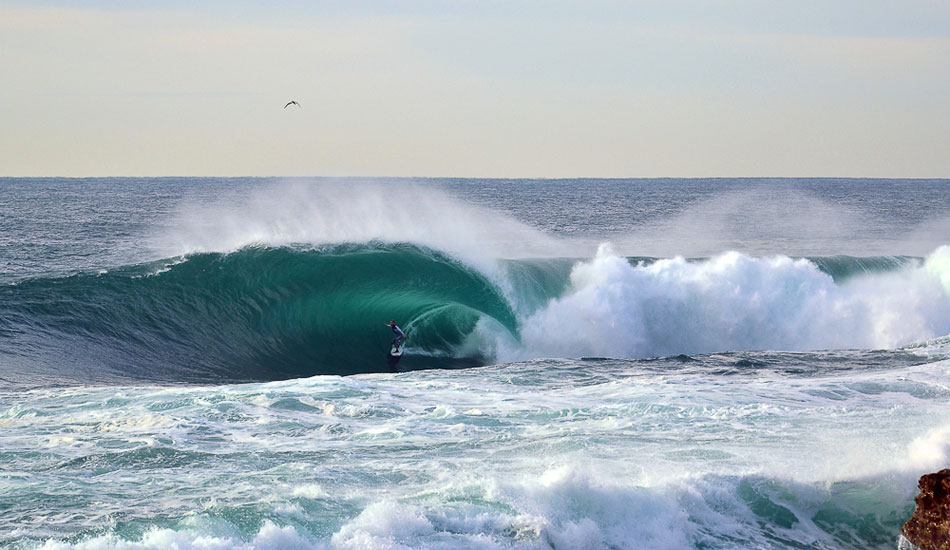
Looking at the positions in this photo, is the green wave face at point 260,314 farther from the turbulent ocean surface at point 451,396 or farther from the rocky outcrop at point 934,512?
the rocky outcrop at point 934,512

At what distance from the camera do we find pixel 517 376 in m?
14.2

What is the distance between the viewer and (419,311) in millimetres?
19922

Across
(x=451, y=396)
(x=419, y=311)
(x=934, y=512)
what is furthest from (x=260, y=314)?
(x=934, y=512)

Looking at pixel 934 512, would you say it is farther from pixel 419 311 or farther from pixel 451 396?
pixel 419 311

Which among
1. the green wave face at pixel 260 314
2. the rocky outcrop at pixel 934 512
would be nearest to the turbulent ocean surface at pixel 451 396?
the green wave face at pixel 260 314

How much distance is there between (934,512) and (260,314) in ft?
48.3

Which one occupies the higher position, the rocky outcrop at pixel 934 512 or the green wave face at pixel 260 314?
the green wave face at pixel 260 314

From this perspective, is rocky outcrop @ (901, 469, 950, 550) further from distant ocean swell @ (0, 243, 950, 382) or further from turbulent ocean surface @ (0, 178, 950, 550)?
distant ocean swell @ (0, 243, 950, 382)

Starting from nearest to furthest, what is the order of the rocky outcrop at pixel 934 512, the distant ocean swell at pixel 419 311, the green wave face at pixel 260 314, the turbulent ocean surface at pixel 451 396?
the rocky outcrop at pixel 934 512 < the turbulent ocean surface at pixel 451 396 < the green wave face at pixel 260 314 < the distant ocean swell at pixel 419 311

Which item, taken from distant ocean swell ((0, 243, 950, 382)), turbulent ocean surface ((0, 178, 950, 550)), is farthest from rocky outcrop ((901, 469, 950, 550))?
distant ocean swell ((0, 243, 950, 382))

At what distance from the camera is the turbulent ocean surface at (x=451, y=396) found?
7953 millimetres

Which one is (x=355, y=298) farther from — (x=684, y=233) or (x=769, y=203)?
(x=769, y=203)

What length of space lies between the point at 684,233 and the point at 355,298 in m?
27.7

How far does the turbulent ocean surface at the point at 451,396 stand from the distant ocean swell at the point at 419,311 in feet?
0.24
